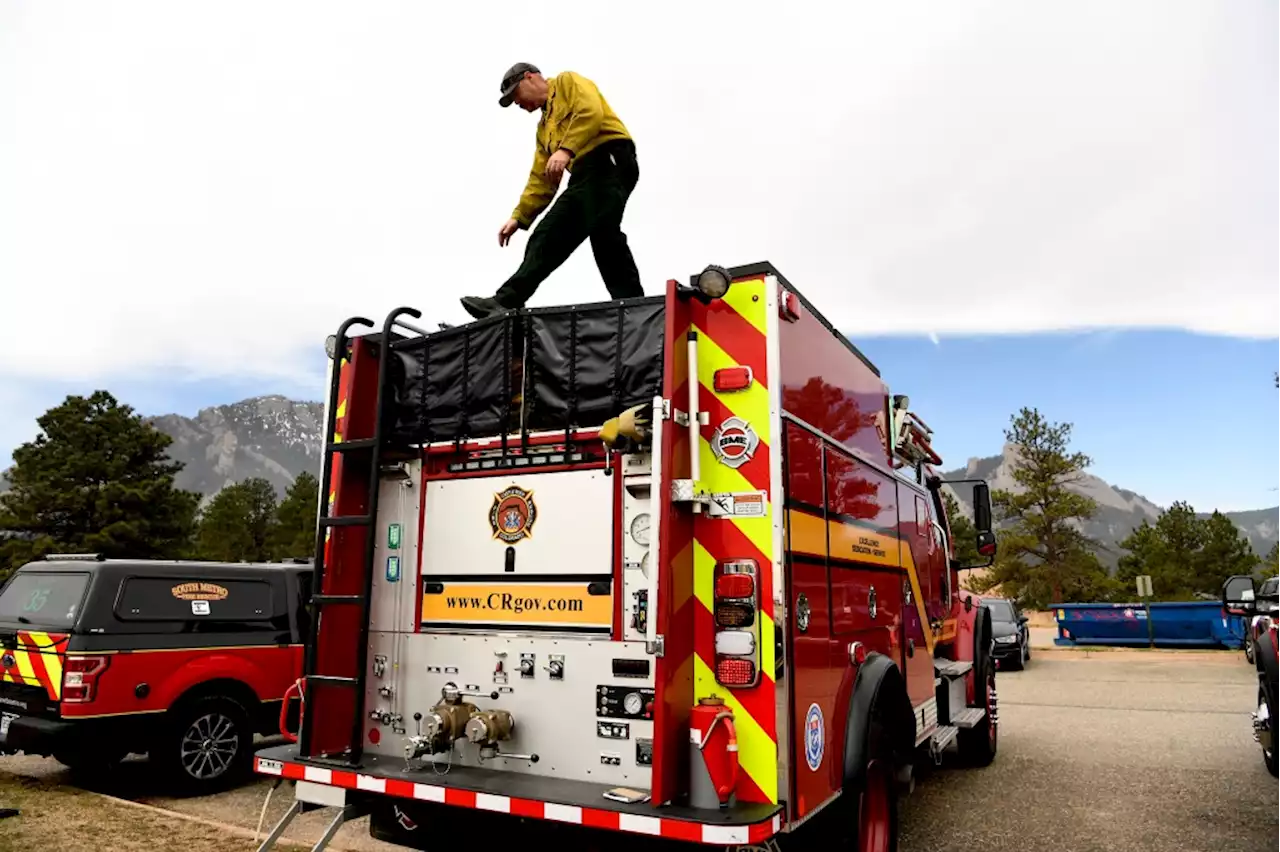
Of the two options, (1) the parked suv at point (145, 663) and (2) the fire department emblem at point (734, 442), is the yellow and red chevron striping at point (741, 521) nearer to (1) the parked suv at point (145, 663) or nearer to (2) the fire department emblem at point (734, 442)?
(2) the fire department emblem at point (734, 442)

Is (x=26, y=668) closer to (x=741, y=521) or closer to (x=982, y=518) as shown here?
(x=741, y=521)

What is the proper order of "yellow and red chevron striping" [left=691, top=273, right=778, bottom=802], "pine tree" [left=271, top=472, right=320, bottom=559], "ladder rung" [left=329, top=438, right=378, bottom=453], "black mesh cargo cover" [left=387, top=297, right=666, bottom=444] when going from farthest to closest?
"pine tree" [left=271, top=472, right=320, bottom=559] → "ladder rung" [left=329, top=438, right=378, bottom=453] → "black mesh cargo cover" [left=387, top=297, right=666, bottom=444] → "yellow and red chevron striping" [left=691, top=273, right=778, bottom=802]

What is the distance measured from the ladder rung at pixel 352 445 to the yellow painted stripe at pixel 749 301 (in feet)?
6.26

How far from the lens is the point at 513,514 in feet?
13.8

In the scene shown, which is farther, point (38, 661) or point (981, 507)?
point (981, 507)

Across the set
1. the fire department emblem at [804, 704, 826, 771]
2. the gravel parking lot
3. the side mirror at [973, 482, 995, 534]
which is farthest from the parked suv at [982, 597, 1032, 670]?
the fire department emblem at [804, 704, 826, 771]

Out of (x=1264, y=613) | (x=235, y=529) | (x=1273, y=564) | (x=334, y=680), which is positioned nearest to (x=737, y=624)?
(x=334, y=680)

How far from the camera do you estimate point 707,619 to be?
3586 mm

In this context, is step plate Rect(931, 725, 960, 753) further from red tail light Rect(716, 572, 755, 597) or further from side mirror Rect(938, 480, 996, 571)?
red tail light Rect(716, 572, 755, 597)

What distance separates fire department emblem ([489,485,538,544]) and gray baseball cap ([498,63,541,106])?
7.78 feet

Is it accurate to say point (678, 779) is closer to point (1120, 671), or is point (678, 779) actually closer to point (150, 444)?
point (1120, 671)

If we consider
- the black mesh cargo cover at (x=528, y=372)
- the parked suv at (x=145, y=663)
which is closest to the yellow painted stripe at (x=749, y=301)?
the black mesh cargo cover at (x=528, y=372)

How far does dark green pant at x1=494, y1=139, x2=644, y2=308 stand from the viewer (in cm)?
481

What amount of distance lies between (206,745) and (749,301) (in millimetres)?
6687
